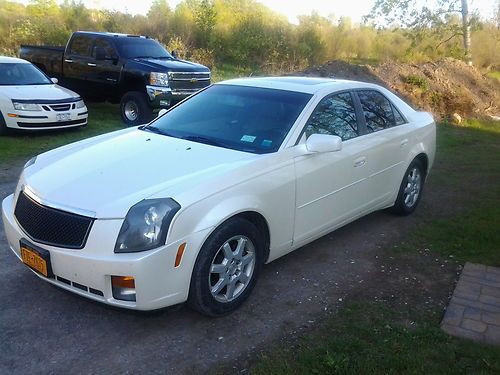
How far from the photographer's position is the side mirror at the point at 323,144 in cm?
407

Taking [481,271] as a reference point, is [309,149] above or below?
above

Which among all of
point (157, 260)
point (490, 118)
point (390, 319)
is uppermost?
point (157, 260)

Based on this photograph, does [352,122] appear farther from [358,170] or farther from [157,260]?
[157,260]

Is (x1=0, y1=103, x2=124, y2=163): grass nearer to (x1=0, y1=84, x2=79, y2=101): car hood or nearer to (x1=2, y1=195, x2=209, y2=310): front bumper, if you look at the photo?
(x1=0, y1=84, x2=79, y2=101): car hood

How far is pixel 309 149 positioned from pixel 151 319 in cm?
176

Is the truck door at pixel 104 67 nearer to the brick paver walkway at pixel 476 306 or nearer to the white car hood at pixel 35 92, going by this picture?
the white car hood at pixel 35 92

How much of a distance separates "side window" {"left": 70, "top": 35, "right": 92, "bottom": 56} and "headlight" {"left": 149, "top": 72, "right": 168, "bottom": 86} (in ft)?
7.30

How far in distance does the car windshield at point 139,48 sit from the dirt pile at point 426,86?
5218 mm

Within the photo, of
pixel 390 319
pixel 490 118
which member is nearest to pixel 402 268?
pixel 390 319

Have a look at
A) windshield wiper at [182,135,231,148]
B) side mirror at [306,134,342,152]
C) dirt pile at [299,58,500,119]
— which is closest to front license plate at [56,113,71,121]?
windshield wiper at [182,135,231,148]

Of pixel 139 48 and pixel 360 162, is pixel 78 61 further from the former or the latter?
pixel 360 162

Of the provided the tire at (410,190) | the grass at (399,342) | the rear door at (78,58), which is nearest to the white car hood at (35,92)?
the rear door at (78,58)

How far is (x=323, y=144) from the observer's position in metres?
4.07

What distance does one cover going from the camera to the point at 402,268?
4.65m
